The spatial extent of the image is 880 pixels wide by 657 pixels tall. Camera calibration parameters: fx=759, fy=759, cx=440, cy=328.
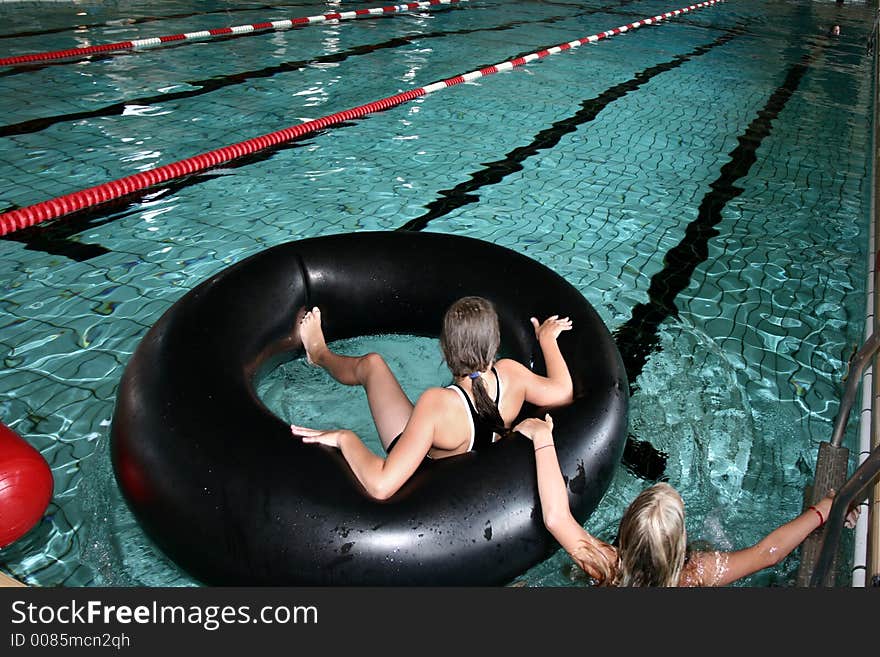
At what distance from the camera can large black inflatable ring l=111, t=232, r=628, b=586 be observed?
1.63 metres

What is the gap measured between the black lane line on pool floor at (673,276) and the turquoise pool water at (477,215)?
0.01m

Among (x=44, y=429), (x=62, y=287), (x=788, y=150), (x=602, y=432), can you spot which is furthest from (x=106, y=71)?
(x=602, y=432)

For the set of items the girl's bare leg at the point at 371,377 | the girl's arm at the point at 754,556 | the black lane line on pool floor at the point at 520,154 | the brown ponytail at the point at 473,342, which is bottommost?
the girl's arm at the point at 754,556

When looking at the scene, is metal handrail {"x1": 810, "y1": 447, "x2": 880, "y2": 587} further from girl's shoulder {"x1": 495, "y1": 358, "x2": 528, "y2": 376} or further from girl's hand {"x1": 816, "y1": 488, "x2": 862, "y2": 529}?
girl's shoulder {"x1": 495, "y1": 358, "x2": 528, "y2": 376}

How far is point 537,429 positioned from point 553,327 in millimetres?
465

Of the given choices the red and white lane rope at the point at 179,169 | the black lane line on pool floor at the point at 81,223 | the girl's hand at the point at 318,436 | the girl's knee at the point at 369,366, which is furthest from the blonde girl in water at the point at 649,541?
Answer: the red and white lane rope at the point at 179,169

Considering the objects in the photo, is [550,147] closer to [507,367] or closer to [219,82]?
[219,82]

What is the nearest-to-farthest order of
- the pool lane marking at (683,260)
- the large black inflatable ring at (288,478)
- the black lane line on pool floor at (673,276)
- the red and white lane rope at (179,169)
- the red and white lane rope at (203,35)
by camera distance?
1. the large black inflatable ring at (288,478)
2. the black lane line on pool floor at (673,276)
3. the pool lane marking at (683,260)
4. the red and white lane rope at (179,169)
5. the red and white lane rope at (203,35)

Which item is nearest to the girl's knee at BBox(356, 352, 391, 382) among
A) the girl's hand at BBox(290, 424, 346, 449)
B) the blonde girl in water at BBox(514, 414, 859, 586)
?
the girl's hand at BBox(290, 424, 346, 449)

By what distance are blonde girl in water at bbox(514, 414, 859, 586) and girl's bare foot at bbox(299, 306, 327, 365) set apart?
92 cm

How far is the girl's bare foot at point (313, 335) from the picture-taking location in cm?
251

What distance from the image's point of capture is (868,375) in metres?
2.74

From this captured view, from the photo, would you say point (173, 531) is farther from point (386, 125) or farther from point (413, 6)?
point (413, 6)

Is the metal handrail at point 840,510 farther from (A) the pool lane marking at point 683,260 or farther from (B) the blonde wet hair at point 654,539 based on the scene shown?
(A) the pool lane marking at point 683,260
